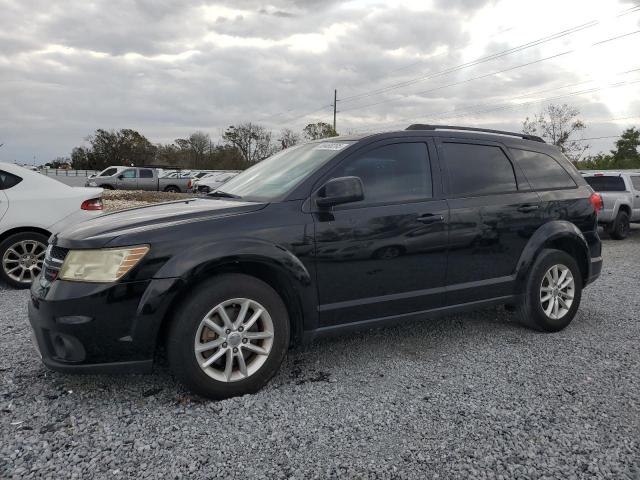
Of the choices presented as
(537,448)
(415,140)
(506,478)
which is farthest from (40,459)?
(415,140)

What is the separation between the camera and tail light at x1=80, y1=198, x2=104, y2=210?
20.2 ft

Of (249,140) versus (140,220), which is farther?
(249,140)

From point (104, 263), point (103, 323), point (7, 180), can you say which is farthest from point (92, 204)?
point (103, 323)

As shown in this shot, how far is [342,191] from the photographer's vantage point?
10.4 ft

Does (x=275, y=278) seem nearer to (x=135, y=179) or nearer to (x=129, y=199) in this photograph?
(x=129, y=199)

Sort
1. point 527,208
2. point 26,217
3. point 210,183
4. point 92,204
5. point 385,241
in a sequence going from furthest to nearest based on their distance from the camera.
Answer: point 210,183, point 92,204, point 26,217, point 527,208, point 385,241

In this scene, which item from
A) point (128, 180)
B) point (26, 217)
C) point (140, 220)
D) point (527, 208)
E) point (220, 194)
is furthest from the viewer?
point (128, 180)

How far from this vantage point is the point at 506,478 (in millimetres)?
2256

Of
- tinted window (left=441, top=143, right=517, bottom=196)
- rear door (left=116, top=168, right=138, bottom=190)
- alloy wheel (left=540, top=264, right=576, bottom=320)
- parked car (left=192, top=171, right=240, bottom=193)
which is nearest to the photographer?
tinted window (left=441, top=143, right=517, bottom=196)

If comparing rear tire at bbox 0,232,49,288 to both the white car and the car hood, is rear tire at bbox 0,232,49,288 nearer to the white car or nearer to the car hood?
the white car

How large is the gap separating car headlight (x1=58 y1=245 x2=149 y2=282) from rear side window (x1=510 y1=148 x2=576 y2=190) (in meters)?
3.28

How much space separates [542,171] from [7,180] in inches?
236

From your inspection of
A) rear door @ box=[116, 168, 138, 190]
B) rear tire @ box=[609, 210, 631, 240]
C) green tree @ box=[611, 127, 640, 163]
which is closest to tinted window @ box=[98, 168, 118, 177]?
rear door @ box=[116, 168, 138, 190]

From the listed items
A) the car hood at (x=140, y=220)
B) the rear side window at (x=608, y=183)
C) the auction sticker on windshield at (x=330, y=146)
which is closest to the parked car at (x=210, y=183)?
the car hood at (x=140, y=220)
